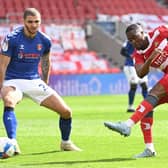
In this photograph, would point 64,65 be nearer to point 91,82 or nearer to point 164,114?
point 91,82

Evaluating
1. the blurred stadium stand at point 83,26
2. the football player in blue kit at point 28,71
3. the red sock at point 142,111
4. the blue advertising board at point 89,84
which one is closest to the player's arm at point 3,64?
the football player in blue kit at point 28,71

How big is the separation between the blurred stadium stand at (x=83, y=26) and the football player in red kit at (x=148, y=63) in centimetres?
2160

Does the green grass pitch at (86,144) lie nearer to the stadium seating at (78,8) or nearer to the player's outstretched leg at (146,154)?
the player's outstretched leg at (146,154)

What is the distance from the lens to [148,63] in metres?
8.96

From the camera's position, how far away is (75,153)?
1000cm

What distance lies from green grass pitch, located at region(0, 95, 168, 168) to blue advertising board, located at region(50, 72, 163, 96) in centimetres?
1032

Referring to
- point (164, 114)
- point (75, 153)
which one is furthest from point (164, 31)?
point (164, 114)

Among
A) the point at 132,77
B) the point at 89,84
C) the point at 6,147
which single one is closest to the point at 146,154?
the point at 6,147

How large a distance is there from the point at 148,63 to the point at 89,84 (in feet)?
66.4

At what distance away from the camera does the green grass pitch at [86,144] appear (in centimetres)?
877

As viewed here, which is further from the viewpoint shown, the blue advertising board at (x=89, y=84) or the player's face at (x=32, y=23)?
the blue advertising board at (x=89, y=84)

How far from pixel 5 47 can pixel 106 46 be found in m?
25.0

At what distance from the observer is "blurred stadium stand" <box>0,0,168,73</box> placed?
32625 millimetres

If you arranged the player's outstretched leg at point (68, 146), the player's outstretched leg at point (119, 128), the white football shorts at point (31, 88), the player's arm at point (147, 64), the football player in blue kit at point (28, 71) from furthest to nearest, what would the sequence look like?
the player's outstretched leg at point (68, 146)
the white football shorts at point (31, 88)
the football player in blue kit at point (28, 71)
the player's arm at point (147, 64)
the player's outstretched leg at point (119, 128)
